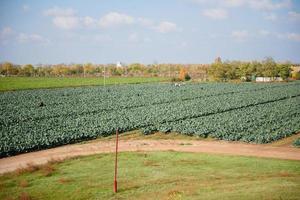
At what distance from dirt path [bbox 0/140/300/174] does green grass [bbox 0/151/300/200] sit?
223 centimetres

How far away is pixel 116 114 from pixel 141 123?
729 centimetres

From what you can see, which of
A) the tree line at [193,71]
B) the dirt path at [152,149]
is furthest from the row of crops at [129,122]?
the tree line at [193,71]

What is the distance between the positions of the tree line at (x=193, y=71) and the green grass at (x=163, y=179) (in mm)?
99970

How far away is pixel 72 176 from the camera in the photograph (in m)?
19.2

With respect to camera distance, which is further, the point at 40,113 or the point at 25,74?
the point at 25,74

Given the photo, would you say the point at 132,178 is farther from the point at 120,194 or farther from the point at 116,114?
the point at 116,114

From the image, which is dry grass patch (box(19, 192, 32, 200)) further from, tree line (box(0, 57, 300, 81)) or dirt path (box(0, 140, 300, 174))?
tree line (box(0, 57, 300, 81))

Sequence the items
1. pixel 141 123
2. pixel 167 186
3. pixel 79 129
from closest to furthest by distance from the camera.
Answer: pixel 167 186 < pixel 79 129 < pixel 141 123

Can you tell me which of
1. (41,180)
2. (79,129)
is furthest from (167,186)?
(79,129)

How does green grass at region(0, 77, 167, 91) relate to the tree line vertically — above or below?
below

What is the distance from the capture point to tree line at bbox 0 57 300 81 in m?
128

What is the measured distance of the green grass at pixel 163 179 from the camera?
15211mm

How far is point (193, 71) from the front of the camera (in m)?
170

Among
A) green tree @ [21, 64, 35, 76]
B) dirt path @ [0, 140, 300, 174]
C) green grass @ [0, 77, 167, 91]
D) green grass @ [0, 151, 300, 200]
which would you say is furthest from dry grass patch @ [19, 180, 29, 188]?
green tree @ [21, 64, 35, 76]
